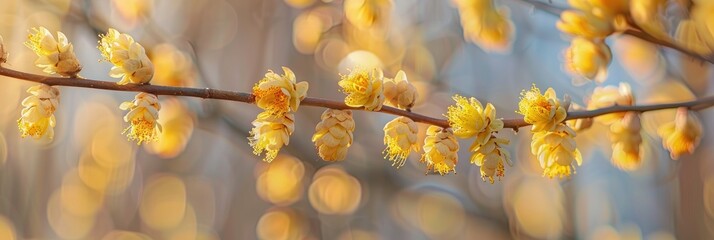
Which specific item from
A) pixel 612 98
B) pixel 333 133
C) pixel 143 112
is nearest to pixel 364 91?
pixel 333 133

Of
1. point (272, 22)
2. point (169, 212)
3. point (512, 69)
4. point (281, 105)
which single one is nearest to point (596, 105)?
point (281, 105)

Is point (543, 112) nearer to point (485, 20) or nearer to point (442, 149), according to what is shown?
point (442, 149)

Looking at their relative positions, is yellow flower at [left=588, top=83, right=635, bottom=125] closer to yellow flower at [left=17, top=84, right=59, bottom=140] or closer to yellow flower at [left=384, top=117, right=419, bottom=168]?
yellow flower at [left=384, top=117, right=419, bottom=168]

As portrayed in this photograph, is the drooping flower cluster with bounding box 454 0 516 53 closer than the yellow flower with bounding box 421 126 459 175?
No

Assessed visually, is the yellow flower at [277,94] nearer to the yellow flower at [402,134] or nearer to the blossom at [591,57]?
the yellow flower at [402,134]

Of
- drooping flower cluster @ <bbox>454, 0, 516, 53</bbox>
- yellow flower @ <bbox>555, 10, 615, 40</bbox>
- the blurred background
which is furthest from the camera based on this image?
the blurred background

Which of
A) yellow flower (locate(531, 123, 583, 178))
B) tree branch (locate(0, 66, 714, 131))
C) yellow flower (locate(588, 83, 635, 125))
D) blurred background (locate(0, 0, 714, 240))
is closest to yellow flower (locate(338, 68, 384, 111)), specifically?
tree branch (locate(0, 66, 714, 131))

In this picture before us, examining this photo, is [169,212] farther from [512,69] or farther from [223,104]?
[512,69]

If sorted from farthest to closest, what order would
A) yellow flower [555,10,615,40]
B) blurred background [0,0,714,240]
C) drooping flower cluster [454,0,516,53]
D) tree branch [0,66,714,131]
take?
blurred background [0,0,714,240] → drooping flower cluster [454,0,516,53] → yellow flower [555,10,615,40] → tree branch [0,66,714,131]
